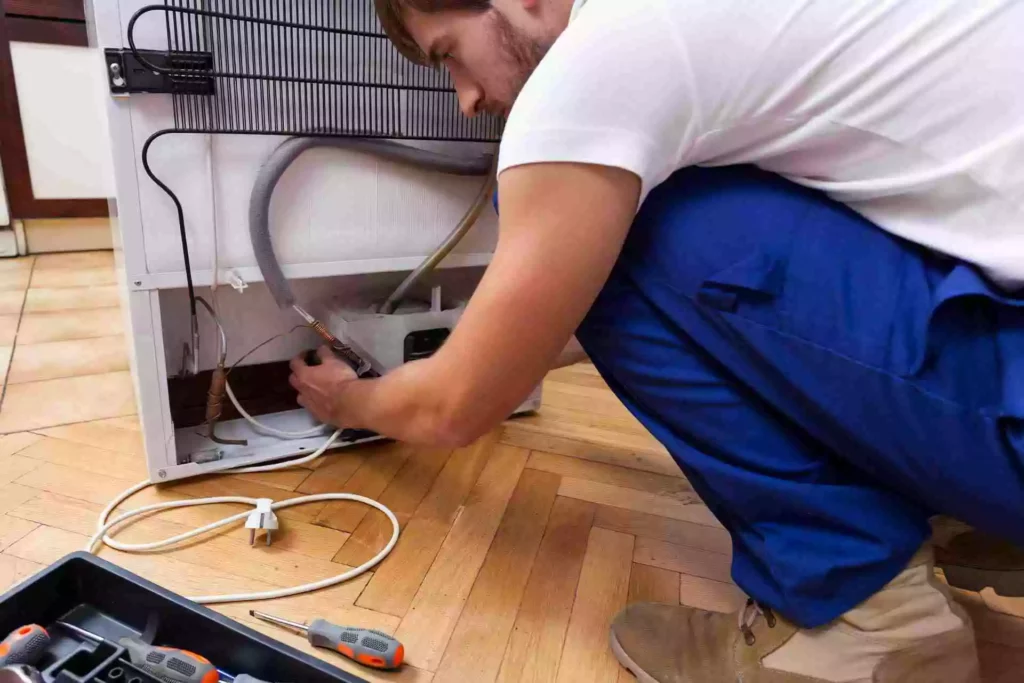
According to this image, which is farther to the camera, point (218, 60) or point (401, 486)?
point (401, 486)

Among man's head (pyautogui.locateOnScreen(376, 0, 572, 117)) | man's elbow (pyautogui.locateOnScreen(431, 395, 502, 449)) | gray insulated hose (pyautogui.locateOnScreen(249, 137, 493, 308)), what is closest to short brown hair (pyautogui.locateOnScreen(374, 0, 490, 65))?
man's head (pyautogui.locateOnScreen(376, 0, 572, 117))

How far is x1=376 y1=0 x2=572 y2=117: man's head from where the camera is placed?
1.86 ft

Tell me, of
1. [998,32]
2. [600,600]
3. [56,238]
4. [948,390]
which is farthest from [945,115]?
[56,238]

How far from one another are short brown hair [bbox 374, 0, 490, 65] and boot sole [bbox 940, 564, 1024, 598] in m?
0.70

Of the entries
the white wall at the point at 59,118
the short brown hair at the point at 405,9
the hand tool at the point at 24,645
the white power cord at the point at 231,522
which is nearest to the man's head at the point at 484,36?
the short brown hair at the point at 405,9

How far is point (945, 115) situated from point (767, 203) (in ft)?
0.41

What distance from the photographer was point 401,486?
0.91 m

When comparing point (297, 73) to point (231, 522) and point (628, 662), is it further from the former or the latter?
point (628, 662)

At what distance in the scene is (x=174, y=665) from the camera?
22.0 inches

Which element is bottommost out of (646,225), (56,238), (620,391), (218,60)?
(56,238)

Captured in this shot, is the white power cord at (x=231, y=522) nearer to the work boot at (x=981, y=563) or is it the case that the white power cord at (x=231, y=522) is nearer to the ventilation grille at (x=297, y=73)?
the ventilation grille at (x=297, y=73)

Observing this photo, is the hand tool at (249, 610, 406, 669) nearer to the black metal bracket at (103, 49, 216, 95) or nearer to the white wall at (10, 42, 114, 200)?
the black metal bracket at (103, 49, 216, 95)

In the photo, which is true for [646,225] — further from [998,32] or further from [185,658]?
[185,658]

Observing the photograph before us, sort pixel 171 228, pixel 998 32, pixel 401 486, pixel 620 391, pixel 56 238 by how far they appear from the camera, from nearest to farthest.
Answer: pixel 998 32
pixel 620 391
pixel 171 228
pixel 401 486
pixel 56 238
